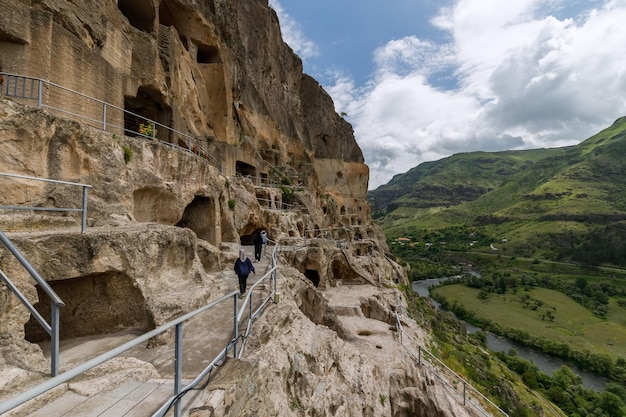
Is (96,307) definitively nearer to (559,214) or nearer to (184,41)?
(184,41)

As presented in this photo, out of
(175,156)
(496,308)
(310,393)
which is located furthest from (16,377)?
(496,308)

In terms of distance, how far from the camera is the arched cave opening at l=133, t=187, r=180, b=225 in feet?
35.0

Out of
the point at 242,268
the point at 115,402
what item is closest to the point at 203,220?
the point at 242,268

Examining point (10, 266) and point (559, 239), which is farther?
point (559, 239)

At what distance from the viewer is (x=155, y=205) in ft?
37.9

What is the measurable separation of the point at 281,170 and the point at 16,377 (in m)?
37.5

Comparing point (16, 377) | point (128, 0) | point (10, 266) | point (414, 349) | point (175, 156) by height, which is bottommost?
point (414, 349)

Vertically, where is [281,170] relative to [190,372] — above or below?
above

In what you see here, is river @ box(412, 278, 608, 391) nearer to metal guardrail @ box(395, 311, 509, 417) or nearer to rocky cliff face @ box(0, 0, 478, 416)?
metal guardrail @ box(395, 311, 509, 417)

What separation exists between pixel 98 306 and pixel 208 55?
89.5ft

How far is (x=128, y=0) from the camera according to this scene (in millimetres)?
18844

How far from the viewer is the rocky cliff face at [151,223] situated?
18.3 feet

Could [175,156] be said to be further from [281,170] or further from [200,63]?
[281,170]

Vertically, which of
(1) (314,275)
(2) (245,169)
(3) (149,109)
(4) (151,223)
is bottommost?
(1) (314,275)
